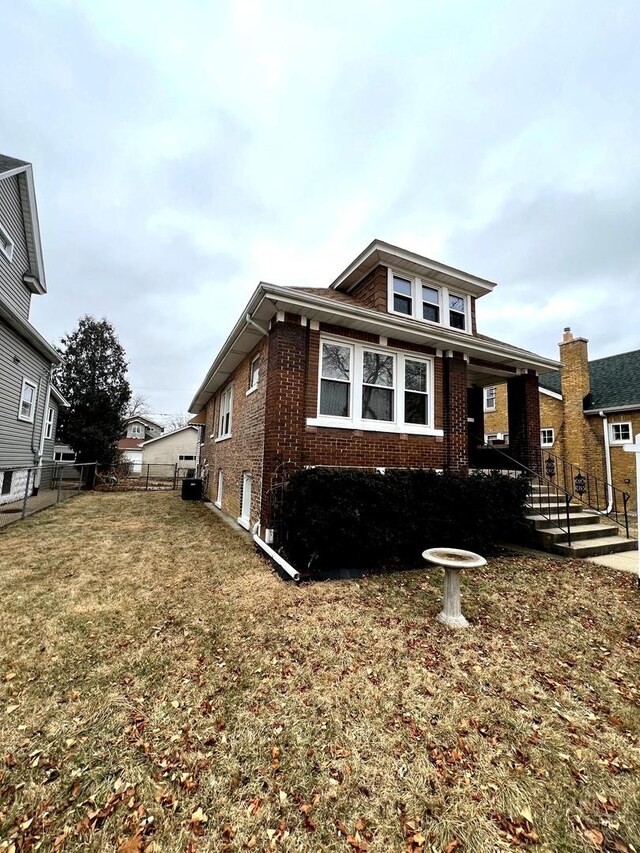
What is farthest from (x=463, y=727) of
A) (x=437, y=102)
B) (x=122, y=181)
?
(x=122, y=181)

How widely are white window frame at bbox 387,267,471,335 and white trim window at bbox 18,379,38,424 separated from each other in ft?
39.3

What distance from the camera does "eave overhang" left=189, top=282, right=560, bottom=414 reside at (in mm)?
6297

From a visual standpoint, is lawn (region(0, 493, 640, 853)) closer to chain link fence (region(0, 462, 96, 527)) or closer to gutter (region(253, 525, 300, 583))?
gutter (region(253, 525, 300, 583))

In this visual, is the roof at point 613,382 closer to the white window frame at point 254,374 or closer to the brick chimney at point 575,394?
the brick chimney at point 575,394

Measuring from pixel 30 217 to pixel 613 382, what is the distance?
2343 cm

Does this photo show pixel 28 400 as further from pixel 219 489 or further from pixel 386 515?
pixel 386 515

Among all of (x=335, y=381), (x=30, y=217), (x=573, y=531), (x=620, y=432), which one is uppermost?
(x=30, y=217)

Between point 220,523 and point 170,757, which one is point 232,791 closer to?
point 170,757

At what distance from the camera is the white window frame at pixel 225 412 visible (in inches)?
433

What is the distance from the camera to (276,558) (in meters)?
5.50

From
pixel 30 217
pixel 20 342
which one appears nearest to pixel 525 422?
pixel 20 342

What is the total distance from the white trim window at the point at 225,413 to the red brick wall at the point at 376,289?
16.6ft

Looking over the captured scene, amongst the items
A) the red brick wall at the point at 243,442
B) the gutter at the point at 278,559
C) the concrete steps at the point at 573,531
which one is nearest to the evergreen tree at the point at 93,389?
the red brick wall at the point at 243,442

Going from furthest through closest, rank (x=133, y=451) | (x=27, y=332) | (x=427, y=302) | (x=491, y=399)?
(x=133, y=451), (x=491, y=399), (x=27, y=332), (x=427, y=302)
